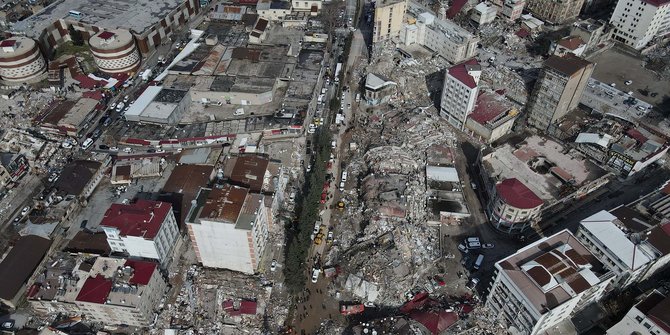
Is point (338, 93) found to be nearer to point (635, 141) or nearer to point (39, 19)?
point (635, 141)

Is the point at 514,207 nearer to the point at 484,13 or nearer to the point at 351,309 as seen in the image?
the point at 351,309

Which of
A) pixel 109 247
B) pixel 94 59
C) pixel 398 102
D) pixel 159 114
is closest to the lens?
pixel 109 247

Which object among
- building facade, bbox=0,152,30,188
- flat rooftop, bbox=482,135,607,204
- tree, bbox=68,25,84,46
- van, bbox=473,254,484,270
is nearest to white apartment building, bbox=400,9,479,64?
flat rooftop, bbox=482,135,607,204

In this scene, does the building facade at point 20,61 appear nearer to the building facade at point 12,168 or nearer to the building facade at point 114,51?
the building facade at point 114,51

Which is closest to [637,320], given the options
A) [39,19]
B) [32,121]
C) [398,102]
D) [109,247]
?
[398,102]

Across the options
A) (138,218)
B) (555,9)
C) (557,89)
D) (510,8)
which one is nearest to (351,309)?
(138,218)

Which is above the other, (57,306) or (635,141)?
(635,141)
